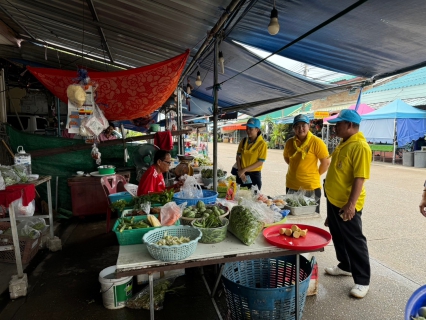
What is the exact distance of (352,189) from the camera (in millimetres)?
2775

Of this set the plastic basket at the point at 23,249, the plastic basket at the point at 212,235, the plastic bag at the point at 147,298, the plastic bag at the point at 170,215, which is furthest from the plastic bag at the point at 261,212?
the plastic basket at the point at 23,249

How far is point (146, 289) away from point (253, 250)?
1697 mm

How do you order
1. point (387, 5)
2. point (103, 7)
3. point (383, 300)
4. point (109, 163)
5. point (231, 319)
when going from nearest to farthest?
point (387, 5) → point (231, 319) → point (383, 300) → point (103, 7) → point (109, 163)

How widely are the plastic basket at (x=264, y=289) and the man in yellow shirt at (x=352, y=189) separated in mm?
790

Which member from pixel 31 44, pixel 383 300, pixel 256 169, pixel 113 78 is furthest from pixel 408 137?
pixel 31 44

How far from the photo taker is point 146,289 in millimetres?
3047

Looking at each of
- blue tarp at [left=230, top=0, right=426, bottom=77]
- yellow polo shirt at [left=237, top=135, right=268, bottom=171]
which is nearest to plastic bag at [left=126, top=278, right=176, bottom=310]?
yellow polo shirt at [left=237, top=135, right=268, bottom=171]

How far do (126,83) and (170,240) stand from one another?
316cm

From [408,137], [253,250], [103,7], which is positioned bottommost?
[253,250]

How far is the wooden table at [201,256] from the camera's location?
1738 millimetres

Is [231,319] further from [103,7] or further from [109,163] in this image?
[109,163]

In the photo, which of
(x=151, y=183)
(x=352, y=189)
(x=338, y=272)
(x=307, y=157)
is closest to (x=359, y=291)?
(x=338, y=272)

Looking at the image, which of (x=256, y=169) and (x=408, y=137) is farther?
(x=408, y=137)

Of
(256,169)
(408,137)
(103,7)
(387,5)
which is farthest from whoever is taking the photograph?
(408,137)
